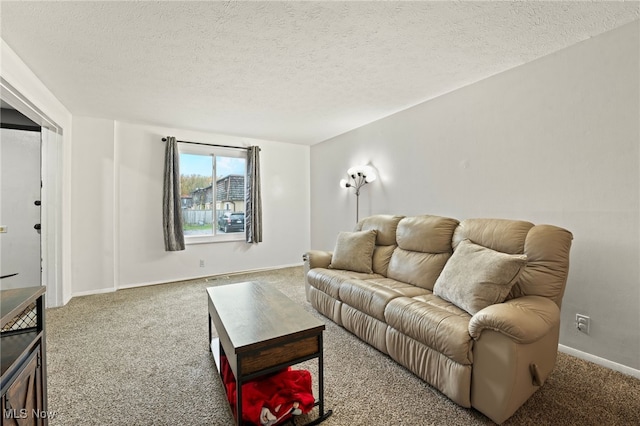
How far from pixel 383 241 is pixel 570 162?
67.6 inches

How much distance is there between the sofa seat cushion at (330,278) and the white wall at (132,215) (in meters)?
Answer: 2.25

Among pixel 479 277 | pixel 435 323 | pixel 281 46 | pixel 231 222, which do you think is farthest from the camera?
pixel 231 222

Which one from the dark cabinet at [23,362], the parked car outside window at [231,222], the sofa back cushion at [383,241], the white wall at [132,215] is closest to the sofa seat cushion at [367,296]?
the sofa back cushion at [383,241]

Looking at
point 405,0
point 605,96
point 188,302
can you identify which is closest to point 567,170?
point 605,96

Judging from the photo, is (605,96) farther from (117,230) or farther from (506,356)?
(117,230)

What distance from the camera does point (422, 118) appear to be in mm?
3340

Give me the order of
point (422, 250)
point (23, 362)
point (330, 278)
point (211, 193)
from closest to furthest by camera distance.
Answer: point (23, 362) → point (422, 250) → point (330, 278) → point (211, 193)

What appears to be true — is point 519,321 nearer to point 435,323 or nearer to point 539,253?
point 435,323

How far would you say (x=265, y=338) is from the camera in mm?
1420

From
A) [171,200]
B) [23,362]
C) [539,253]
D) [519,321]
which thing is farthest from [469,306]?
[171,200]

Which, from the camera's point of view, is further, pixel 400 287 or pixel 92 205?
pixel 92 205

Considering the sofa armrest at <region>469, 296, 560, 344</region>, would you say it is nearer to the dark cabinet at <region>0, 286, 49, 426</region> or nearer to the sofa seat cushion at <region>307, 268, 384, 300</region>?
the sofa seat cushion at <region>307, 268, 384, 300</region>

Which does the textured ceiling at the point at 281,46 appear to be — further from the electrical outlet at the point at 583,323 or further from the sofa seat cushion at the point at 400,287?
the electrical outlet at the point at 583,323

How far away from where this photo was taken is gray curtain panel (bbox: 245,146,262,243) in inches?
192
